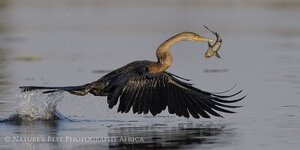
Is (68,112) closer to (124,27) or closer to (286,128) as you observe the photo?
(286,128)

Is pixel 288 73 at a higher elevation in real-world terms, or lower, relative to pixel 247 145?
higher

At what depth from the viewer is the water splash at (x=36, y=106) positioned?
11625 mm

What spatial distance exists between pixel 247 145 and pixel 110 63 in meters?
7.97

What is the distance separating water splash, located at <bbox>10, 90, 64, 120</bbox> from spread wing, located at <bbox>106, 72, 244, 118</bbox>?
65.9 inches

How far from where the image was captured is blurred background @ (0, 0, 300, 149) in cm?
1038

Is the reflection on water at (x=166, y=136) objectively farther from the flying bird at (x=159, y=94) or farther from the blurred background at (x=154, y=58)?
the flying bird at (x=159, y=94)

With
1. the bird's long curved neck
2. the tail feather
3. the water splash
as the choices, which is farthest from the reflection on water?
the water splash

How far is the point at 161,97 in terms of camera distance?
32.9 ft

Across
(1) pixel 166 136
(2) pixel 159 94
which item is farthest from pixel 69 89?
(1) pixel 166 136

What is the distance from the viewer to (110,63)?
679 inches

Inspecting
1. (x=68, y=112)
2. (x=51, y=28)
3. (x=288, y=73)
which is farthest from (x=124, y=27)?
(x=68, y=112)

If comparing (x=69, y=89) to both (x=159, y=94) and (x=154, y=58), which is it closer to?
(x=159, y=94)

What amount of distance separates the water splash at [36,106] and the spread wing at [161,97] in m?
1.67

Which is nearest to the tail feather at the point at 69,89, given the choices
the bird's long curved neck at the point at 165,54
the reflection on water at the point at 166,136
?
the reflection on water at the point at 166,136
